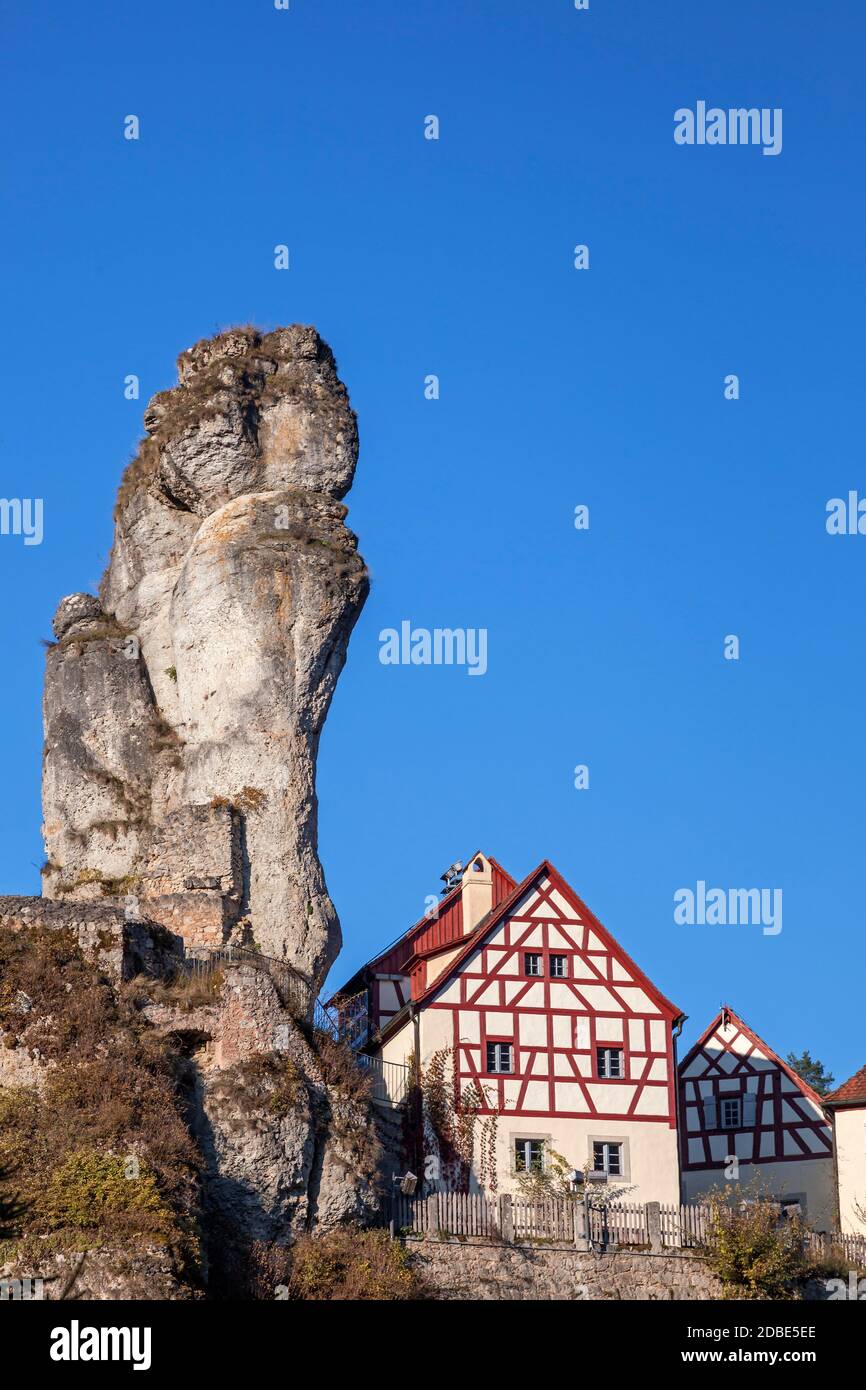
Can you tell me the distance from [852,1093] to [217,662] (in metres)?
18.2

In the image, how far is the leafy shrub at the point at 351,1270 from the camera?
3997 cm

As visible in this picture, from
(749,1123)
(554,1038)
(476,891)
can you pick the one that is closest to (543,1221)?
(554,1038)

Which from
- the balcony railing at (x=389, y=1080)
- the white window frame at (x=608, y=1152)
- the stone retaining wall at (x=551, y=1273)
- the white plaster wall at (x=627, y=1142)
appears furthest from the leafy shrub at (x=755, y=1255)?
the balcony railing at (x=389, y=1080)

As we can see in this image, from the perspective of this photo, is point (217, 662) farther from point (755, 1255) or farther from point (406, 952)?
point (755, 1255)

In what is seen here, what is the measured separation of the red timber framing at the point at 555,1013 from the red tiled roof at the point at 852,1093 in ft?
16.4

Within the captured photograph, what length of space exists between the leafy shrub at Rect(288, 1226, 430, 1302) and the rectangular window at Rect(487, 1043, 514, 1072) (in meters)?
8.19

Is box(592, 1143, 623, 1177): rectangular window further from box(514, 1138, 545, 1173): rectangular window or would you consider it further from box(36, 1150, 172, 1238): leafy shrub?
box(36, 1150, 172, 1238): leafy shrub

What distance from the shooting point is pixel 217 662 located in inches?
1954

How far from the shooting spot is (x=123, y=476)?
5522cm

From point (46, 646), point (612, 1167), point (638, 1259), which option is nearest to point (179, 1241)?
point (638, 1259)

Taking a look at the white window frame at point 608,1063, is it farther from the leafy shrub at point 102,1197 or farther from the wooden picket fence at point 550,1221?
the leafy shrub at point 102,1197

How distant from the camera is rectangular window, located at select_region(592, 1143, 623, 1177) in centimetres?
4934
